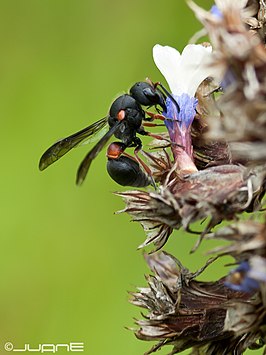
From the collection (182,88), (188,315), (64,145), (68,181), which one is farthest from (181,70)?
(68,181)

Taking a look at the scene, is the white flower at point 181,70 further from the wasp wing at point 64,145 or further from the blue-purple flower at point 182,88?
the wasp wing at point 64,145

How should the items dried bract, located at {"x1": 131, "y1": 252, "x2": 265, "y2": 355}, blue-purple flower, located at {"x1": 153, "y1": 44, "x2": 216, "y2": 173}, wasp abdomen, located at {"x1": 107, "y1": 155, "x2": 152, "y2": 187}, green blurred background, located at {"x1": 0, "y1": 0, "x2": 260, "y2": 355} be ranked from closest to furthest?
dried bract, located at {"x1": 131, "y1": 252, "x2": 265, "y2": 355} → blue-purple flower, located at {"x1": 153, "y1": 44, "x2": 216, "y2": 173} → wasp abdomen, located at {"x1": 107, "y1": 155, "x2": 152, "y2": 187} → green blurred background, located at {"x1": 0, "y1": 0, "x2": 260, "y2": 355}

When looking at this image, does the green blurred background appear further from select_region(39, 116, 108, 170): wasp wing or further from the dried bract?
the dried bract

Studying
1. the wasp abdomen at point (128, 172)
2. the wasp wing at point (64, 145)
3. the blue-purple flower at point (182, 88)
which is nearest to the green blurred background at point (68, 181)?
the wasp wing at point (64, 145)

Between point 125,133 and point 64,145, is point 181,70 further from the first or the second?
point 64,145

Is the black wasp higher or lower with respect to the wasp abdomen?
higher

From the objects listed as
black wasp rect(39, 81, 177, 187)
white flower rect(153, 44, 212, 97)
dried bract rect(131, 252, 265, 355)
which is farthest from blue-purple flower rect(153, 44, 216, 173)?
dried bract rect(131, 252, 265, 355)
